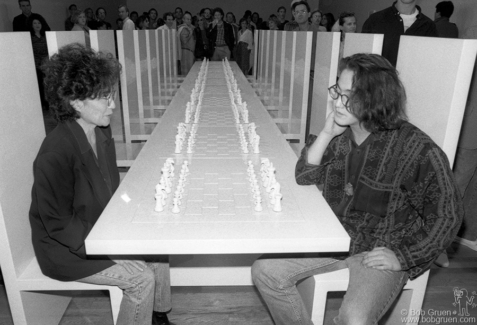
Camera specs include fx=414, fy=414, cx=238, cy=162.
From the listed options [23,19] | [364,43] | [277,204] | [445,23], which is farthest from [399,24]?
[23,19]

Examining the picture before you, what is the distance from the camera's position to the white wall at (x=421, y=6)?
612 cm

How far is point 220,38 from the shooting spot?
9.20 metres

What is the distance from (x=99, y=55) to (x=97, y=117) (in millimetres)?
320

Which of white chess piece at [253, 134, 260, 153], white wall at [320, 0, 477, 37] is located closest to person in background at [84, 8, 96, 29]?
white wall at [320, 0, 477, 37]

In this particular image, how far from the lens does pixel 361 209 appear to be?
184 cm

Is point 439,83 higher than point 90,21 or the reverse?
the reverse

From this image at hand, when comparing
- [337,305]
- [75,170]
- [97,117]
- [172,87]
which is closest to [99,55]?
[97,117]

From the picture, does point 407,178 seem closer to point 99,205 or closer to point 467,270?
point 99,205

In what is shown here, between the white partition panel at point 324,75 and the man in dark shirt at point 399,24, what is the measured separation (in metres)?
0.50

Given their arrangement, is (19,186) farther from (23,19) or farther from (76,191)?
(23,19)

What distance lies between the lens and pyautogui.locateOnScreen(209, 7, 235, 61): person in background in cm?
911

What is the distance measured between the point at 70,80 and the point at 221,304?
1602 mm

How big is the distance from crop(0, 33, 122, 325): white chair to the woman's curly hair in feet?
0.63

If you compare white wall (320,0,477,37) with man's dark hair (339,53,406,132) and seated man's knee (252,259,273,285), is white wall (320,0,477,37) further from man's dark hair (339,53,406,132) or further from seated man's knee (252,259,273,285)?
seated man's knee (252,259,273,285)
